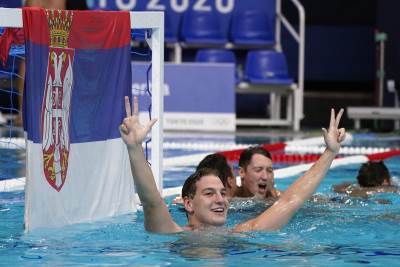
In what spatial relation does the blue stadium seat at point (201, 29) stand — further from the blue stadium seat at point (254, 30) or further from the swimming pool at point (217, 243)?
the swimming pool at point (217, 243)

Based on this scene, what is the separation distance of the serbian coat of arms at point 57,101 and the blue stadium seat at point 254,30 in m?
9.84

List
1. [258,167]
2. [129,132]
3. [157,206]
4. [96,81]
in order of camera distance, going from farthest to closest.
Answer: [258,167] < [96,81] < [157,206] < [129,132]

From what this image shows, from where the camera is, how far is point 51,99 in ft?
18.6

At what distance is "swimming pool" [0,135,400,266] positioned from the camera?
191 inches

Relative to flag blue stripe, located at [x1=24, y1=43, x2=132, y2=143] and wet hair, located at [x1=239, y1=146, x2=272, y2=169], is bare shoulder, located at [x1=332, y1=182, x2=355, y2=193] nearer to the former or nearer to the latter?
wet hair, located at [x1=239, y1=146, x2=272, y2=169]

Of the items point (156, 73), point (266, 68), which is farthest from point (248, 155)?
point (266, 68)

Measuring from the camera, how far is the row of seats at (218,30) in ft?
51.1

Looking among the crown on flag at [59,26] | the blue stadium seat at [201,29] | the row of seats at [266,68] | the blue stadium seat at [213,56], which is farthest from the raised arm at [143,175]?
the blue stadium seat at [201,29]

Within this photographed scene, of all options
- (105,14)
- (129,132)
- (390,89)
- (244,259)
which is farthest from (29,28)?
(390,89)

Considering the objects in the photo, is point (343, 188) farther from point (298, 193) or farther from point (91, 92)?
point (298, 193)

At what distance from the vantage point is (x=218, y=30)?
51.8 ft

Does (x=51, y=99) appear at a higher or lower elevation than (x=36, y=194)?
higher

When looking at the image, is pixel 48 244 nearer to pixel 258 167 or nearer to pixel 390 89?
pixel 258 167

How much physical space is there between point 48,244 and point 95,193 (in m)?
0.95
